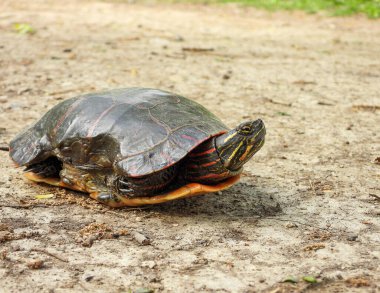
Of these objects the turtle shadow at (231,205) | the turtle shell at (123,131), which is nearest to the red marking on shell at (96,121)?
the turtle shell at (123,131)

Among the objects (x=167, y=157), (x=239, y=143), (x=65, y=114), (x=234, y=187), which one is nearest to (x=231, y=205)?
(x=234, y=187)

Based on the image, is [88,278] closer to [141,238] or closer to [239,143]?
[141,238]

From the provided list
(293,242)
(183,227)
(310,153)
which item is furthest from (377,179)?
(183,227)

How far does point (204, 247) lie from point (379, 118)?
322cm

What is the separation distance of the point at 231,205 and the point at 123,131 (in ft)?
3.03

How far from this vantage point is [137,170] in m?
3.61

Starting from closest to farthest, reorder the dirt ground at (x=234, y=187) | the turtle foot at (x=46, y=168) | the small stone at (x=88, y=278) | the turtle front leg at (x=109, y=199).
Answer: the small stone at (x=88, y=278) < the dirt ground at (x=234, y=187) < the turtle front leg at (x=109, y=199) < the turtle foot at (x=46, y=168)

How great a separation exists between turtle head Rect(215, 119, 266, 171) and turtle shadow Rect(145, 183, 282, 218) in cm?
36

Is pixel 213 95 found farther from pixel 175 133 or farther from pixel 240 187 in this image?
pixel 175 133

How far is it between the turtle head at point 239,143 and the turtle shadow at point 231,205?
0.36 meters

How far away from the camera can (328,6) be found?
37.6 feet

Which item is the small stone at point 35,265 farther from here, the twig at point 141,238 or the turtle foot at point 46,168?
the turtle foot at point 46,168

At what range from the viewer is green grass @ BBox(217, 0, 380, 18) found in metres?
11.0

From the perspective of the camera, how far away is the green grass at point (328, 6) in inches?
431
